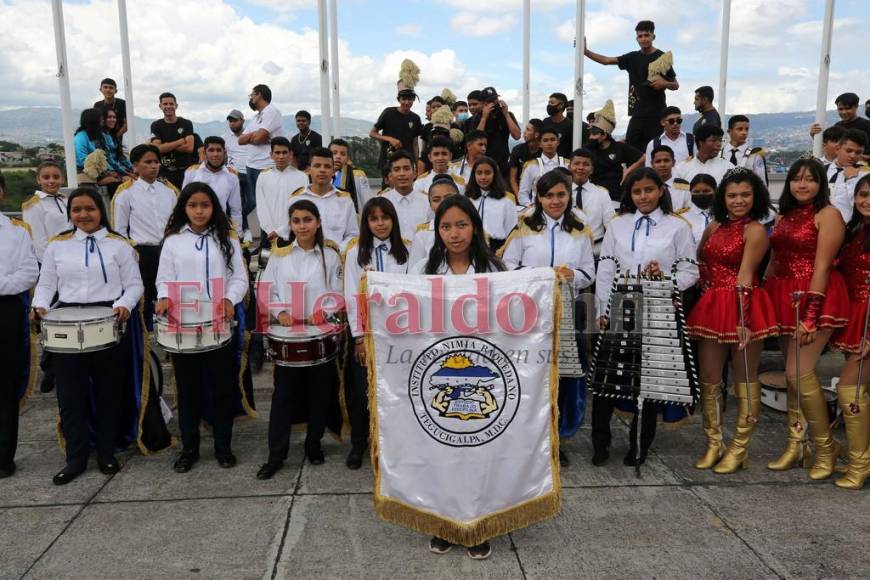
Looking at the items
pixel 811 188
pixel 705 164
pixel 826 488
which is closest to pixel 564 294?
pixel 811 188

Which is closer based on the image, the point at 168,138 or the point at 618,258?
the point at 618,258

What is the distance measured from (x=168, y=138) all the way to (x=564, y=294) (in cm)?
652

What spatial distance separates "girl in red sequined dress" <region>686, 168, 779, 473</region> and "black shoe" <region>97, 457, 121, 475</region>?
4065mm

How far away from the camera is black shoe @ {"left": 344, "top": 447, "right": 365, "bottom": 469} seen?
4898 mm

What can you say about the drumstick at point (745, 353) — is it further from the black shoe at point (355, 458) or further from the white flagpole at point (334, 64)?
the white flagpole at point (334, 64)

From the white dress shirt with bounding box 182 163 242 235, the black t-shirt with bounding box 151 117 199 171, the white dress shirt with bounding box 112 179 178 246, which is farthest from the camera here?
the black t-shirt with bounding box 151 117 199 171

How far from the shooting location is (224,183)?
7578 millimetres

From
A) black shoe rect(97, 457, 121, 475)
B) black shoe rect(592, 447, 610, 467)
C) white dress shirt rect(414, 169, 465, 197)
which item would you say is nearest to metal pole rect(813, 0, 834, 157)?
white dress shirt rect(414, 169, 465, 197)

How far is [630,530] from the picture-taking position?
393cm

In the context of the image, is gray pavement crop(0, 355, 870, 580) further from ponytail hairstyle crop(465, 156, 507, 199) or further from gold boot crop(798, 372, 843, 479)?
ponytail hairstyle crop(465, 156, 507, 199)

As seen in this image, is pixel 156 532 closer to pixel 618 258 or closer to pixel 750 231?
pixel 618 258

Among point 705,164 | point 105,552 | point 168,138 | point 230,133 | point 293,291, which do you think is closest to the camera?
point 105,552

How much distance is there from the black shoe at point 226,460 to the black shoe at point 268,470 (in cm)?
26

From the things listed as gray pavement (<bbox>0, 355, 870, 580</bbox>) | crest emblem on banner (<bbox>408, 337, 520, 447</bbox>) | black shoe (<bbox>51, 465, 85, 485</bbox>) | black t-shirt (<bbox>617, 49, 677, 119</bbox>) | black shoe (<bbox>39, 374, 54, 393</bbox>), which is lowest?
gray pavement (<bbox>0, 355, 870, 580</bbox>)
